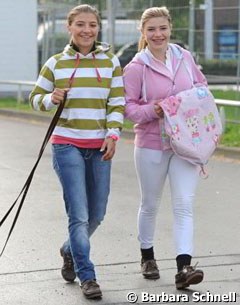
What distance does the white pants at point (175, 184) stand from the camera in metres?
6.21

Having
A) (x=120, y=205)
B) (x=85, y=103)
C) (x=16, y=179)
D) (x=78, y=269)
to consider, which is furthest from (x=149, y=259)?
(x=16, y=179)

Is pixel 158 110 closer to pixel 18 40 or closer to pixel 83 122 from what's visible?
pixel 83 122

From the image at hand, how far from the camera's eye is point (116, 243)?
7723 millimetres

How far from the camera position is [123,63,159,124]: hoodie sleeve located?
6.18m

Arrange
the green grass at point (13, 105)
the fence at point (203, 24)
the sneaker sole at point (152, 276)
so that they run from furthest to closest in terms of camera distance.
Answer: the green grass at point (13, 105)
the fence at point (203, 24)
the sneaker sole at point (152, 276)

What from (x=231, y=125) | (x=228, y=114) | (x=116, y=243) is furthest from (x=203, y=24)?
(x=116, y=243)

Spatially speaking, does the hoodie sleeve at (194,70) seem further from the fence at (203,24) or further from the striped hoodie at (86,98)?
the fence at (203,24)

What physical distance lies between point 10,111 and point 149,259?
15.4m

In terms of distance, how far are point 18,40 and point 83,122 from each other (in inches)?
879

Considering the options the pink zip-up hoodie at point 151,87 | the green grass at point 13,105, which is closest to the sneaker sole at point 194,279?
the pink zip-up hoodie at point 151,87

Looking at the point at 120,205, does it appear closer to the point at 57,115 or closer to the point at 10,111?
the point at 57,115

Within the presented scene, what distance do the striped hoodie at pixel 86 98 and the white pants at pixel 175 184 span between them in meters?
0.42

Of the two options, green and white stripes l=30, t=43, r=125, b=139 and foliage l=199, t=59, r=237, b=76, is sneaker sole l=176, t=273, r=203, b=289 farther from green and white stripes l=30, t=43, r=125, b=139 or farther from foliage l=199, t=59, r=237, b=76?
foliage l=199, t=59, r=237, b=76

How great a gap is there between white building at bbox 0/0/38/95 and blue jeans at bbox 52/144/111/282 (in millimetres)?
21661
